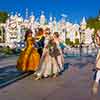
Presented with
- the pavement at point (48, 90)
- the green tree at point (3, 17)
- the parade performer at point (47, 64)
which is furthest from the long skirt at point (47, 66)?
the green tree at point (3, 17)

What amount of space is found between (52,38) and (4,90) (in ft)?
16.2

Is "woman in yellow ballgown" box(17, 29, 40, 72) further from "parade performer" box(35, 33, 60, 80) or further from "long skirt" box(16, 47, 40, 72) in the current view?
"parade performer" box(35, 33, 60, 80)

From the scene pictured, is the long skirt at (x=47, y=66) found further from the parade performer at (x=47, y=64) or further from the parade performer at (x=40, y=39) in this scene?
the parade performer at (x=40, y=39)

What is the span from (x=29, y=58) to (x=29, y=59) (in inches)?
1.9

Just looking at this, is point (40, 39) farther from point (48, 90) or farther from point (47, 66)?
point (48, 90)

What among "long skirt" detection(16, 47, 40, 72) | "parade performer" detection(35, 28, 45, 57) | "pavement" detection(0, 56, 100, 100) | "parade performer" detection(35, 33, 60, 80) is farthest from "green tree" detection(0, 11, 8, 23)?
"pavement" detection(0, 56, 100, 100)

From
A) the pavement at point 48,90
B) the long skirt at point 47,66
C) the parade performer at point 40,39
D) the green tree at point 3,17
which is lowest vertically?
the pavement at point 48,90

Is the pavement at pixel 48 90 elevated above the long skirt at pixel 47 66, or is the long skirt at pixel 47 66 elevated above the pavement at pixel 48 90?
the long skirt at pixel 47 66

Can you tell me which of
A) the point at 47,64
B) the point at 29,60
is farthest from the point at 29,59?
the point at 47,64

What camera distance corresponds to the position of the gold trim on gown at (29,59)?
17938 millimetres

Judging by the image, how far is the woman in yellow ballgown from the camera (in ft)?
58.8

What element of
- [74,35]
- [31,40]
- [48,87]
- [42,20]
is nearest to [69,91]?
[48,87]

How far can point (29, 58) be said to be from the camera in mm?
18031

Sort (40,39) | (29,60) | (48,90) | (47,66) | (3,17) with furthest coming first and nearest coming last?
(3,17) → (40,39) → (29,60) → (47,66) → (48,90)
